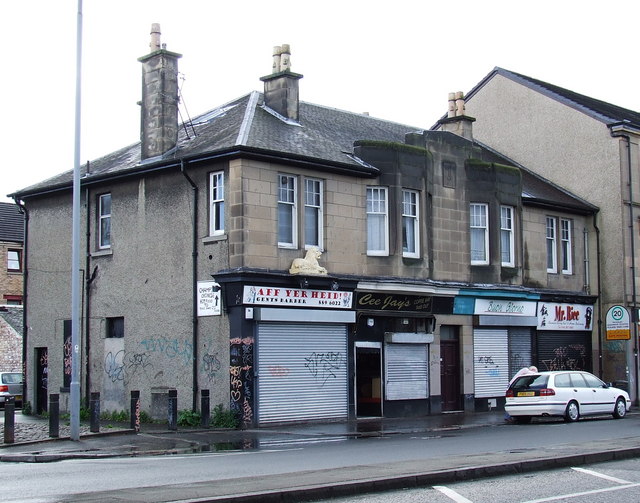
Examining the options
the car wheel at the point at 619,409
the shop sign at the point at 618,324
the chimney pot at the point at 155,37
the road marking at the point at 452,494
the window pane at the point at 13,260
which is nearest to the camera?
the road marking at the point at 452,494

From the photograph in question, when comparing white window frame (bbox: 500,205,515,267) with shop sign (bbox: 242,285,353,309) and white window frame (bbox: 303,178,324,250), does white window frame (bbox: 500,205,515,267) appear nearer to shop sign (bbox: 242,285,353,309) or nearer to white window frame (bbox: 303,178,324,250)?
shop sign (bbox: 242,285,353,309)

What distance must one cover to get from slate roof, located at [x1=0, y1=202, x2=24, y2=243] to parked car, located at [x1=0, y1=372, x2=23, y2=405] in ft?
48.7

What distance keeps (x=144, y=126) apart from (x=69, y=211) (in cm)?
404

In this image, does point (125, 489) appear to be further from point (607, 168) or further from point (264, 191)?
point (607, 168)

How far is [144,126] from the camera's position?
2748 centimetres

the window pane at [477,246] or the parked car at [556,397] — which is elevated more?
the window pane at [477,246]

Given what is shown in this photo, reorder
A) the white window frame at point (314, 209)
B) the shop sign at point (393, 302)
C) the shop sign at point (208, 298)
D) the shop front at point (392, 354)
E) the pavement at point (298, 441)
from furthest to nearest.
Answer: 1. the shop front at point (392, 354)
2. the shop sign at point (393, 302)
3. the white window frame at point (314, 209)
4. the shop sign at point (208, 298)
5. the pavement at point (298, 441)

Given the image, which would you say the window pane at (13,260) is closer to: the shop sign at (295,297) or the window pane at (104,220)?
the window pane at (104,220)

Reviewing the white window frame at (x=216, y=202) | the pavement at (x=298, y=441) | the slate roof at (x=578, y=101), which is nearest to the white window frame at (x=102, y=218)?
the white window frame at (x=216, y=202)

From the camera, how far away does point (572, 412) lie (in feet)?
83.1

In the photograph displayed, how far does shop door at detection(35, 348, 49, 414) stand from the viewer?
29.7 m

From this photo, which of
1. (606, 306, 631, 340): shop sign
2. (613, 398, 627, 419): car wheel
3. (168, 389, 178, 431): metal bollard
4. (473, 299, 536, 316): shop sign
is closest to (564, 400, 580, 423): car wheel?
(613, 398, 627, 419): car wheel

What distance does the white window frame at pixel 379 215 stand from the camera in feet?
89.6

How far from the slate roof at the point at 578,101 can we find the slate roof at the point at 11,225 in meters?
24.4
